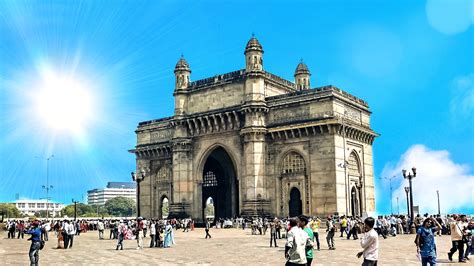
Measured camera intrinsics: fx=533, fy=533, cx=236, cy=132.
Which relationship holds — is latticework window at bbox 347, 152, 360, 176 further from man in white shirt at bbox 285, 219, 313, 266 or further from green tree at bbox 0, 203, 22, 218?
green tree at bbox 0, 203, 22, 218

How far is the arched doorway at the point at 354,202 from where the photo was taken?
48.1 metres

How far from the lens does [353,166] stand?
4853 cm

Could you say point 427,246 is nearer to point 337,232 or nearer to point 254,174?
point 337,232

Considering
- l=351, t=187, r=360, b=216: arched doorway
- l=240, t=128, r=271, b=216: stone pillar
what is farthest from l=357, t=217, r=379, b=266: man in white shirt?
l=351, t=187, r=360, b=216: arched doorway

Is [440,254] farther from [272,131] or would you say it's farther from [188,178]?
[188,178]

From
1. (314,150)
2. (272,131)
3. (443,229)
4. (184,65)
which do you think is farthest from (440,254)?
(184,65)

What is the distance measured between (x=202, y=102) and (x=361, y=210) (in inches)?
739

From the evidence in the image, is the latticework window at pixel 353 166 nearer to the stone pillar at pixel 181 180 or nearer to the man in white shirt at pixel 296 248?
the stone pillar at pixel 181 180

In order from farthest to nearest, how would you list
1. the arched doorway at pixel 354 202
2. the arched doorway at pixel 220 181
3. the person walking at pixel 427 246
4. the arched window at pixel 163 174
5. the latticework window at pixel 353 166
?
the arched window at pixel 163 174
the arched doorway at pixel 220 181
the arched doorway at pixel 354 202
the latticework window at pixel 353 166
the person walking at pixel 427 246

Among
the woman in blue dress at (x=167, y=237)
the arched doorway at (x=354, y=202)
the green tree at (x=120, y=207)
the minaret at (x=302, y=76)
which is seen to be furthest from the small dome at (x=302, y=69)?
the green tree at (x=120, y=207)

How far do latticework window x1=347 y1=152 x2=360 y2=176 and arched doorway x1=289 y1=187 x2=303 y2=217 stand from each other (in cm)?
511

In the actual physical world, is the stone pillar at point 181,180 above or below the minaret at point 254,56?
below

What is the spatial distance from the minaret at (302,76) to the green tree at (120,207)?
122113 millimetres

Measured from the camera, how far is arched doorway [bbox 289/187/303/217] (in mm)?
47188
